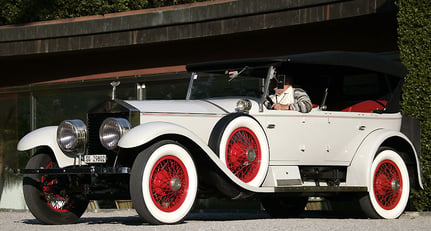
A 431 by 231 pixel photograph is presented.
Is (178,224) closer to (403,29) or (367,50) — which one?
(403,29)

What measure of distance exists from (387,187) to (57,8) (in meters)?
7.22

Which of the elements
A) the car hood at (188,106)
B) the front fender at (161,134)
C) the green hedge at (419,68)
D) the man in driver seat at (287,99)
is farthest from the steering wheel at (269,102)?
the green hedge at (419,68)

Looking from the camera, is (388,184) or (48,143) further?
(388,184)

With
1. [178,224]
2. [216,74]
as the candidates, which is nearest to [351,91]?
[216,74]

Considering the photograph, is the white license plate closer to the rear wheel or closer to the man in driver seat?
→ the rear wheel

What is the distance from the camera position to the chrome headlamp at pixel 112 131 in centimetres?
845

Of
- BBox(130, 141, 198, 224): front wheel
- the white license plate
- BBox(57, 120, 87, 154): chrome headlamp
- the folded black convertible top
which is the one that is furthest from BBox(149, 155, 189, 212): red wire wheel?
the folded black convertible top

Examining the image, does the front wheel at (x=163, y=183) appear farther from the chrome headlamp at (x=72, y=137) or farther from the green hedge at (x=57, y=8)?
the green hedge at (x=57, y=8)

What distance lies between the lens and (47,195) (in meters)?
9.05

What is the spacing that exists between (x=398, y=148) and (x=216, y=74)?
236cm

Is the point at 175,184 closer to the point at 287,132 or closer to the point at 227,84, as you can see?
the point at 287,132

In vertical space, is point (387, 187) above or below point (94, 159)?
below

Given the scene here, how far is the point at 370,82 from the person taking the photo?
10.8 meters

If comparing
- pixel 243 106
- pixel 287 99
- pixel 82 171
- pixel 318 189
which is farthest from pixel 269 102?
pixel 82 171
